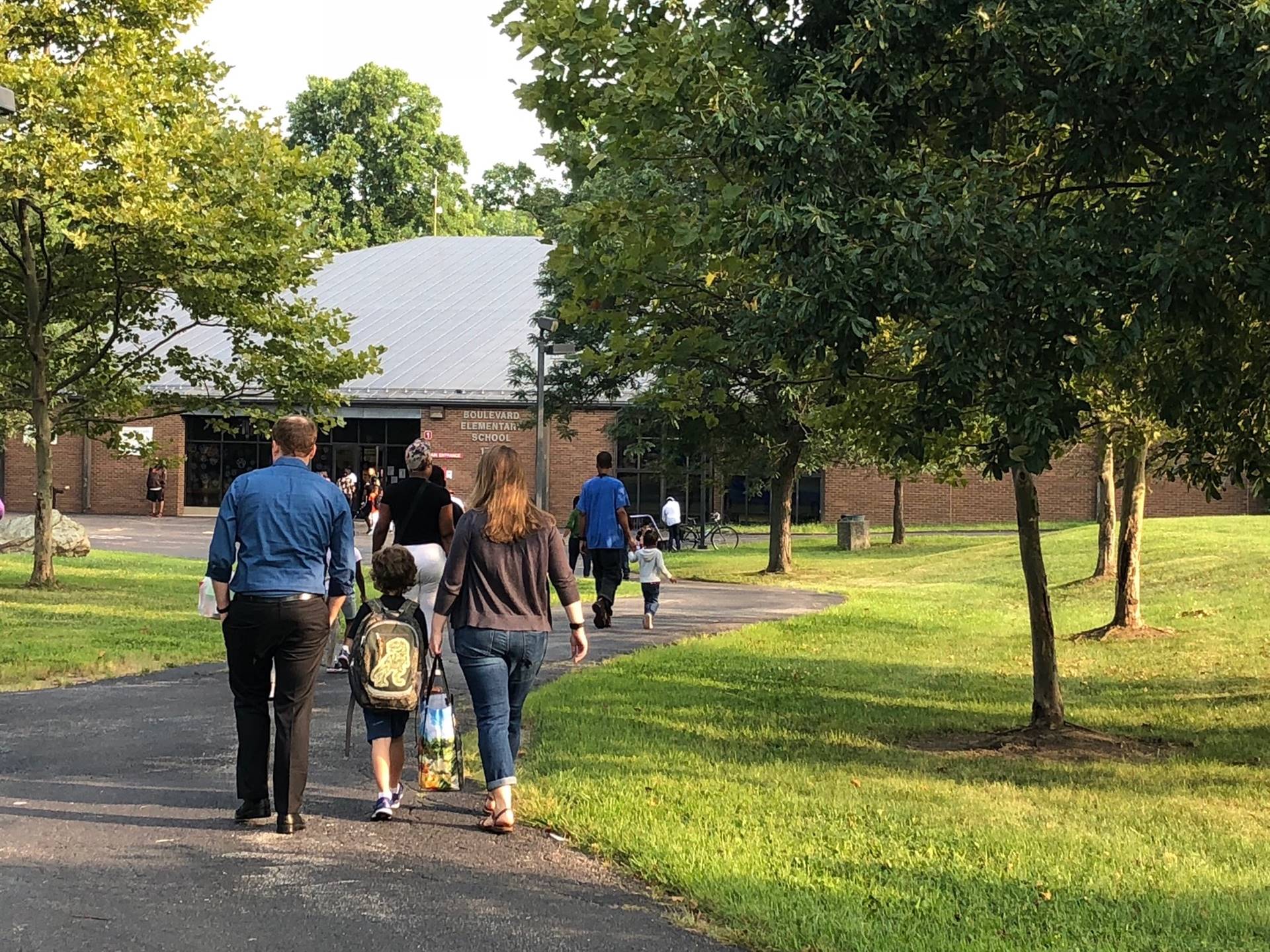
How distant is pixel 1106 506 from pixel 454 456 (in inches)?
1097

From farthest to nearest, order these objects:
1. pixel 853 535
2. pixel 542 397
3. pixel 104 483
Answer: pixel 104 483 < pixel 853 535 < pixel 542 397

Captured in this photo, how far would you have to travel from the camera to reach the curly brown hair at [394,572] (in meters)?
6.52

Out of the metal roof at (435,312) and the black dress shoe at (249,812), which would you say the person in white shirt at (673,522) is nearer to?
the metal roof at (435,312)

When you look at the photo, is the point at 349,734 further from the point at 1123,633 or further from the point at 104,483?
the point at 104,483

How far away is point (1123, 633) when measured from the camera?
51.4ft

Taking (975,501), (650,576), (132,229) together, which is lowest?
(650,576)

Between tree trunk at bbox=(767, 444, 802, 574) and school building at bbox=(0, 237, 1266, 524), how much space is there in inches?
559

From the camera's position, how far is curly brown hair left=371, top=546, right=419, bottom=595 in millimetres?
6523

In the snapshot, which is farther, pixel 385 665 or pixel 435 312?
pixel 435 312

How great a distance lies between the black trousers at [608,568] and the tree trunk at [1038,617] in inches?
218

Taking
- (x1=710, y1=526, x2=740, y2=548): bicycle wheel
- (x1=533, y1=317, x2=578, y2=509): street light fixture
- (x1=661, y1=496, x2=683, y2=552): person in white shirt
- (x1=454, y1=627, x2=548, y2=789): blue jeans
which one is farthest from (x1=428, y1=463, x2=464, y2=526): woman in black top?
(x1=710, y1=526, x2=740, y2=548): bicycle wheel

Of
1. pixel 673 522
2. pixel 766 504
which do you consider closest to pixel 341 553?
pixel 673 522

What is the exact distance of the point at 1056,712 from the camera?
9258 mm

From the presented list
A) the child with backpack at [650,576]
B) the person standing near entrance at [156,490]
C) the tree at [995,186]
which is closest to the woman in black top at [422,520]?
the tree at [995,186]
